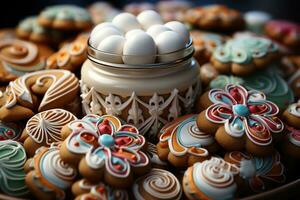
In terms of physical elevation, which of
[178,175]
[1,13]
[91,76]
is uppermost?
[91,76]

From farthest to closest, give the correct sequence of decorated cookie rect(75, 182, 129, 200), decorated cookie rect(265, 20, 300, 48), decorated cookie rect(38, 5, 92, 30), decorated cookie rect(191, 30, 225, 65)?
decorated cookie rect(265, 20, 300, 48) → decorated cookie rect(38, 5, 92, 30) → decorated cookie rect(191, 30, 225, 65) → decorated cookie rect(75, 182, 129, 200)

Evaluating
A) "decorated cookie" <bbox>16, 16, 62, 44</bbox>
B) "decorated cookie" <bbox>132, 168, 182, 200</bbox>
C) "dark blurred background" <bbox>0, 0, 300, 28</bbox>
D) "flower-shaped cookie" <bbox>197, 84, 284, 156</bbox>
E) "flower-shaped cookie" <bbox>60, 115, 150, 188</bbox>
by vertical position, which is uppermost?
"flower-shaped cookie" <bbox>197, 84, 284, 156</bbox>

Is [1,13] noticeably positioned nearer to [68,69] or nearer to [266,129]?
[68,69]

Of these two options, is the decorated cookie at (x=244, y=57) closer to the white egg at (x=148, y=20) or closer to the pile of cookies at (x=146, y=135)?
the pile of cookies at (x=146, y=135)

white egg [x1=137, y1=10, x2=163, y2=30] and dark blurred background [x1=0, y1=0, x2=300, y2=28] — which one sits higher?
white egg [x1=137, y1=10, x2=163, y2=30]

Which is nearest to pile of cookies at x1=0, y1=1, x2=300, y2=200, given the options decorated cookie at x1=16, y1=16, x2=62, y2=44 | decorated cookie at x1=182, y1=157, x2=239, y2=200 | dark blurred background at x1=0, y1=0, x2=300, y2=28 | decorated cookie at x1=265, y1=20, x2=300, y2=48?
decorated cookie at x1=182, y1=157, x2=239, y2=200

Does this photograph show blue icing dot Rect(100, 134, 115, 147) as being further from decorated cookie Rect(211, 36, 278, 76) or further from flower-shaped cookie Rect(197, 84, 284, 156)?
decorated cookie Rect(211, 36, 278, 76)

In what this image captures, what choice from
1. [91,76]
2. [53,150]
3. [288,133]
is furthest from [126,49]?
[288,133]
